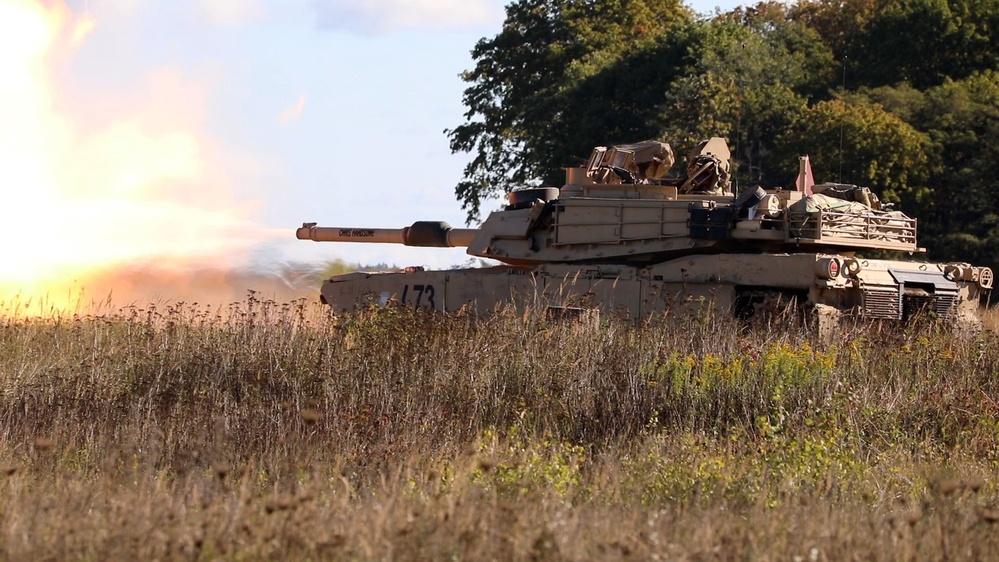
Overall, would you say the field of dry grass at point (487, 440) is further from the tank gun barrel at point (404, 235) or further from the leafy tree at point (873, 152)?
the leafy tree at point (873, 152)

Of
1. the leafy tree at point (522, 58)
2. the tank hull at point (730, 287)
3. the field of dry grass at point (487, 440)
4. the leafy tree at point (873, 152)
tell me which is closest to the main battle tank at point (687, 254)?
the tank hull at point (730, 287)

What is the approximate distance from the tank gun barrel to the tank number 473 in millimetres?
1474

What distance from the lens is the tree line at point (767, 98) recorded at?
1367 inches

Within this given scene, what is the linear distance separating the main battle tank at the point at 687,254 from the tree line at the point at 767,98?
37.3 ft

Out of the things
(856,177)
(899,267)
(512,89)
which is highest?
(512,89)

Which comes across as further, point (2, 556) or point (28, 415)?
point (28, 415)

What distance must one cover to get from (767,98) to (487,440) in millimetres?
31696

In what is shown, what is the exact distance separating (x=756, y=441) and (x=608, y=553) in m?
3.93

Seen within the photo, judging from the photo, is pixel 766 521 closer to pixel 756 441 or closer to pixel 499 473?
pixel 499 473

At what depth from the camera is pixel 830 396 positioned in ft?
33.7

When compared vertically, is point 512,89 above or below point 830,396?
above

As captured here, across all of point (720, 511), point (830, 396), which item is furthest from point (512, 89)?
point (720, 511)

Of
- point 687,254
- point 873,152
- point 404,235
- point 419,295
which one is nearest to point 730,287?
point 687,254

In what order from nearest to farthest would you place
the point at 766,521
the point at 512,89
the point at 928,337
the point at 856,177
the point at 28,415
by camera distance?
1. the point at 766,521
2. the point at 28,415
3. the point at 928,337
4. the point at 856,177
5. the point at 512,89
